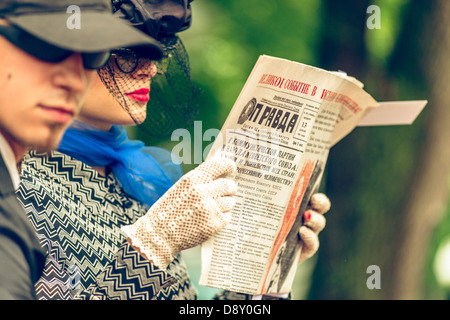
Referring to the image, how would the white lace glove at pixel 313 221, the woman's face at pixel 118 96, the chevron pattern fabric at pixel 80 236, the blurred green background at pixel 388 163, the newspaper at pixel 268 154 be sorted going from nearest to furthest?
the chevron pattern fabric at pixel 80 236 < the newspaper at pixel 268 154 < the woman's face at pixel 118 96 < the white lace glove at pixel 313 221 < the blurred green background at pixel 388 163

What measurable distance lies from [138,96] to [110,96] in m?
0.09

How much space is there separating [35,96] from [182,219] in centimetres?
69

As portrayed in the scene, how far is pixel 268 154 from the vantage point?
5.73 ft

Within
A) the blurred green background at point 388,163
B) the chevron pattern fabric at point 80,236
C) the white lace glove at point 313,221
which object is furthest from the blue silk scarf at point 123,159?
the blurred green background at point 388,163

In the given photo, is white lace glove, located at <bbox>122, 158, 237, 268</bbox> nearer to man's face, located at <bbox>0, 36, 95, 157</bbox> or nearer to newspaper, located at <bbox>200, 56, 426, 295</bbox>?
Answer: newspaper, located at <bbox>200, 56, 426, 295</bbox>

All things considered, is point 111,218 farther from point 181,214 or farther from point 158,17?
point 158,17

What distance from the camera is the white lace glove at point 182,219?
5.27ft

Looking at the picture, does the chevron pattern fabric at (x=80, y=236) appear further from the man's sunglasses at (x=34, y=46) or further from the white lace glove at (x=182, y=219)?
the man's sunglasses at (x=34, y=46)

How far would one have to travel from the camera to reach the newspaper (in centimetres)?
170

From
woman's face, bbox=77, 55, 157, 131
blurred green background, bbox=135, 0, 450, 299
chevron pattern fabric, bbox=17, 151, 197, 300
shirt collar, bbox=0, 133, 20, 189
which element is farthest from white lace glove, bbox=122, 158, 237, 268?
blurred green background, bbox=135, 0, 450, 299

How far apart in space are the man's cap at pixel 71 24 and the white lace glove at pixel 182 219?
0.62m

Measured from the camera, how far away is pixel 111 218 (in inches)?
72.6

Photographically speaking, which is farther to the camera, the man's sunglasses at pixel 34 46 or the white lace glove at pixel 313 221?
the white lace glove at pixel 313 221

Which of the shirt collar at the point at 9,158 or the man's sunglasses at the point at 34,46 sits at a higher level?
the man's sunglasses at the point at 34,46
